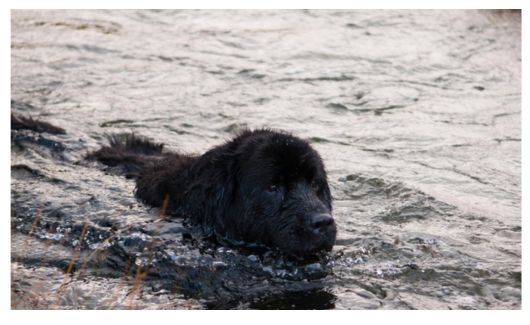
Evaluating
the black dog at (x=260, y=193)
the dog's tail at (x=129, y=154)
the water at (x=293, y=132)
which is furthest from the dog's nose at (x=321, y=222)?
the dog's tail at (x=129, y=154)

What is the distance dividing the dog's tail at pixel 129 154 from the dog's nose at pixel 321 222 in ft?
8.36

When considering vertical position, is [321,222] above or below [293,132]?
below

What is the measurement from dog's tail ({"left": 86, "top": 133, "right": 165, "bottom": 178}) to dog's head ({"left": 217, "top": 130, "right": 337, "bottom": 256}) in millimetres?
1782

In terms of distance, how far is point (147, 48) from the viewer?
13.4 meters

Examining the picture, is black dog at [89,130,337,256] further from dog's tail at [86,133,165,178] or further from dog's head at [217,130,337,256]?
dog's tail at [86,133,165,178]

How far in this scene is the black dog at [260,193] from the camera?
672 centimetres

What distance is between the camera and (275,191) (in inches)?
274

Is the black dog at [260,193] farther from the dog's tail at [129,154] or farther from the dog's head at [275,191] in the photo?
the dog's tail at [129,154]

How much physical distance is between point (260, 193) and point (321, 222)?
70cm

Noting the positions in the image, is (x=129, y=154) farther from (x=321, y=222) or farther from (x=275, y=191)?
(x=321, y=222)

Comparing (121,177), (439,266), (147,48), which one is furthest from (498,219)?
(147,48)

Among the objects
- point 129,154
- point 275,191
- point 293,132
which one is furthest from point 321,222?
point 293,132
